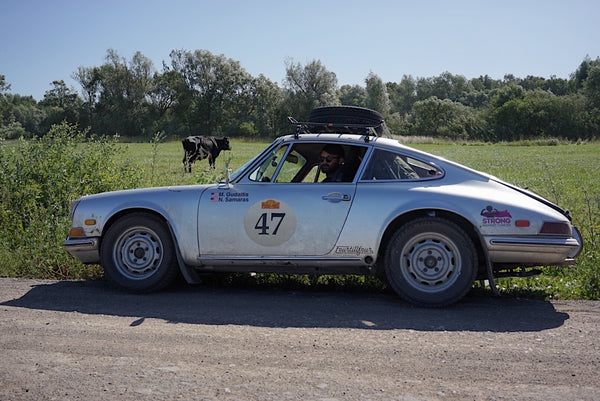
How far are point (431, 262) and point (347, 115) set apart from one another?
2.07m

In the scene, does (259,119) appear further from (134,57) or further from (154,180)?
(154,180)

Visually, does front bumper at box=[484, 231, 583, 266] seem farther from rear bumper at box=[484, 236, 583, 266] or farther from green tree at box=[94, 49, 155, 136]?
green tree at box=[94, 49, 155, 136]

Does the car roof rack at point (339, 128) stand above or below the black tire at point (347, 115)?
below

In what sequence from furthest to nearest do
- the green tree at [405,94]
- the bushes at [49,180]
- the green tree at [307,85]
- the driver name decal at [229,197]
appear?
the green tree at [405,94]
the green tree at [307,85]
the bushes at [49,180]
the driver name decal at [229,197]

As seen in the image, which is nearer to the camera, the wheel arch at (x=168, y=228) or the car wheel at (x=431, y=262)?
the car wheel at (x=431, y=262)

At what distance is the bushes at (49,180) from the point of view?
9000 millimetres

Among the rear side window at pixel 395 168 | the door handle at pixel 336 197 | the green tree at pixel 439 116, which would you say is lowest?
the door handle at pixel 336 197

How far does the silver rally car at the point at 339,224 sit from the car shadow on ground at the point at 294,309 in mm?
248

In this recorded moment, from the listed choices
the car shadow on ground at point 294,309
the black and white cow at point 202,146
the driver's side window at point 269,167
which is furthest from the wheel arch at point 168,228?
the black and white cow at point 202,146

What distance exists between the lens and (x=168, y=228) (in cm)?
625

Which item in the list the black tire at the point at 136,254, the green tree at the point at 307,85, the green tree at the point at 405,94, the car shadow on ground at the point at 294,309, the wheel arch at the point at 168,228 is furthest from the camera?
the green tree at the point at 405,94

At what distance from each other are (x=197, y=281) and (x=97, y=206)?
1418mm

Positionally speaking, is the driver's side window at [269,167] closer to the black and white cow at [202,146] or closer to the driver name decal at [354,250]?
the driver name decal at [354,250]

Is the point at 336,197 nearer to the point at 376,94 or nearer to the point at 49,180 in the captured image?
the point at 49,180
